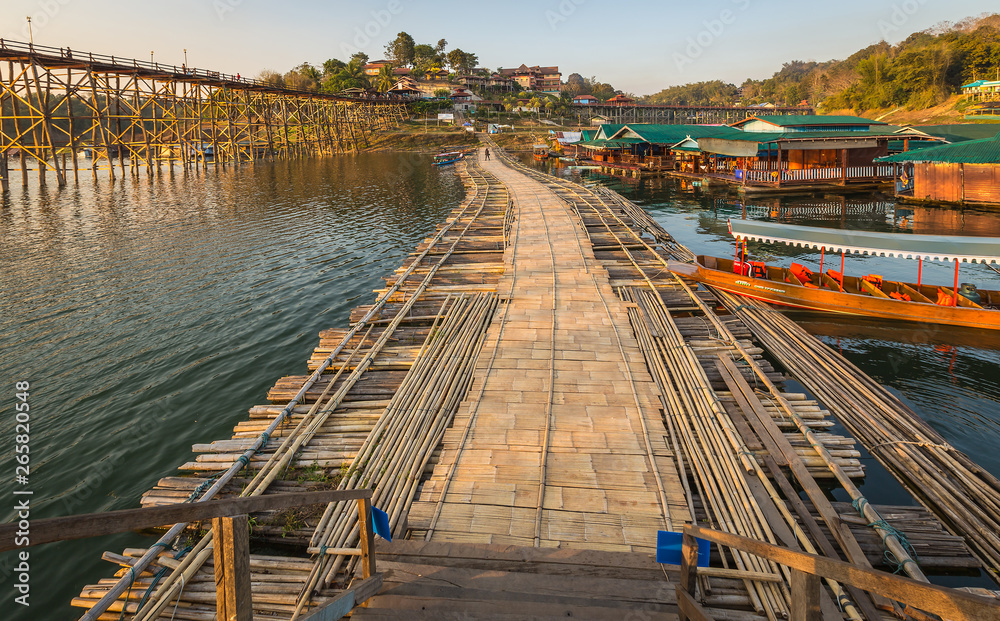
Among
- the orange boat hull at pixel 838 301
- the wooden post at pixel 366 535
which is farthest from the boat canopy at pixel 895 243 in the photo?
the wooden post at pixel 366 535

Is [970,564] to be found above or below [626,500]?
below

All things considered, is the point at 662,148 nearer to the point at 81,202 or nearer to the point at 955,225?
the point at 955,225

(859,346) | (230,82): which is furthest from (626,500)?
(230,82)

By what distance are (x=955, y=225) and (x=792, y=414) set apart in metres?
31.6


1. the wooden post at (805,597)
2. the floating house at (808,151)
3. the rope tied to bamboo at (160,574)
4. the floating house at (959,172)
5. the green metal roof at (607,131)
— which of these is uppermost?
the green metal roof at (607,131)

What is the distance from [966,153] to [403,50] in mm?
166751

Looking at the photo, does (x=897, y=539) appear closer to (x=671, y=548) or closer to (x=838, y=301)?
(x=671, y=548)

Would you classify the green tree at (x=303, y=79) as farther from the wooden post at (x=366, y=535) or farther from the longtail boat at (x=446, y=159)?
the wooden post at (x=366, y=535)

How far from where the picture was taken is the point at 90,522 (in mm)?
2748

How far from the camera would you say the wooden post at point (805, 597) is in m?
3.48

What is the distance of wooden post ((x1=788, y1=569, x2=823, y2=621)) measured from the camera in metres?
3.48

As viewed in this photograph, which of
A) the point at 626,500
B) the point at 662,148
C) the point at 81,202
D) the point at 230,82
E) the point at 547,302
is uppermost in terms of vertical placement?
the point at 230,82

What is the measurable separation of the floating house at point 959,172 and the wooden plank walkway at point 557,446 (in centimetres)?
3412

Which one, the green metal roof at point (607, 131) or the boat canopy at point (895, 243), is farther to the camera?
the green metal roof at point (607, 131)
